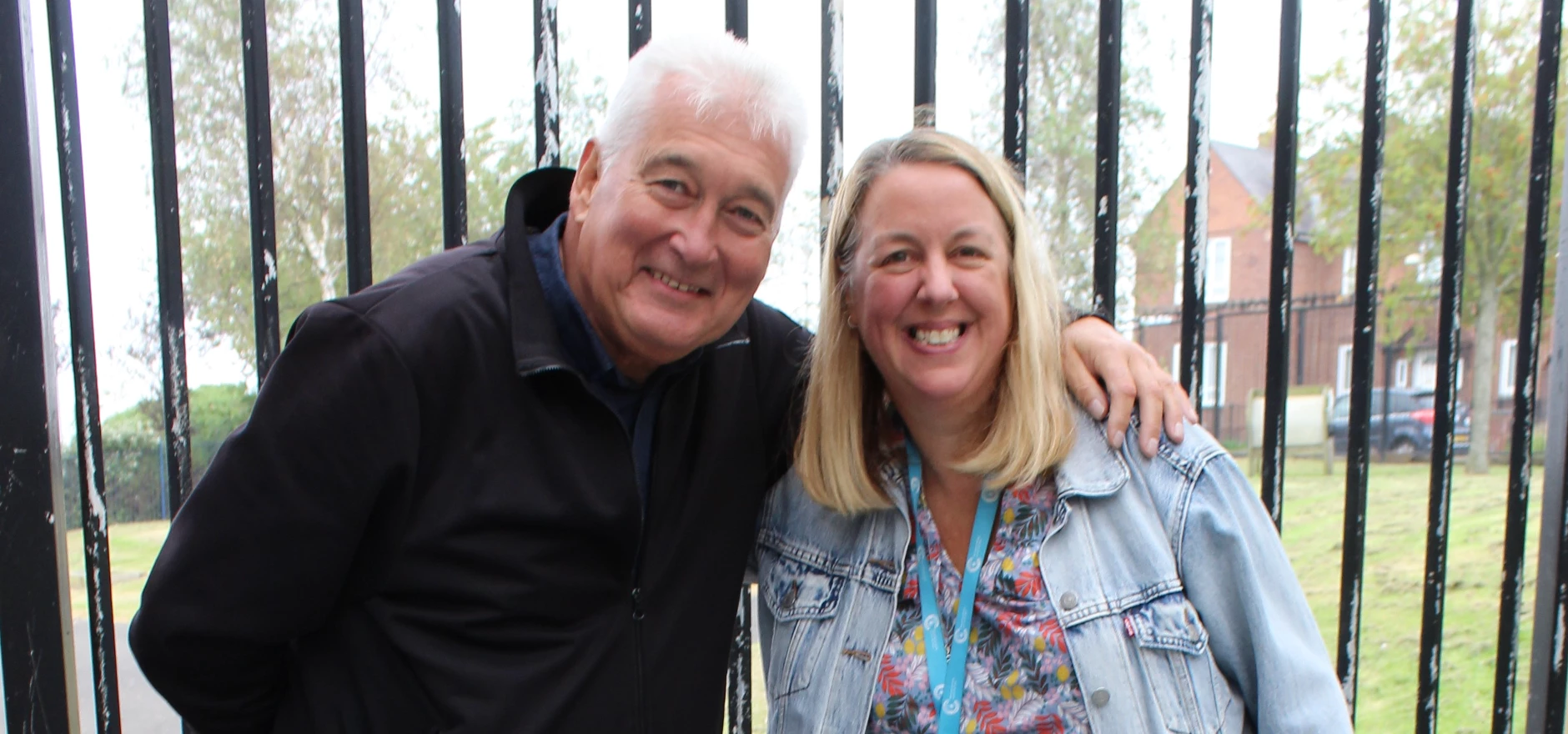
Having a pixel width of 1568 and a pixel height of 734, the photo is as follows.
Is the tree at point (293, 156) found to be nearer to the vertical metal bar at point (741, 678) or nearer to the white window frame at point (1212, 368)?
the vertical metal bar at point (741, 678)

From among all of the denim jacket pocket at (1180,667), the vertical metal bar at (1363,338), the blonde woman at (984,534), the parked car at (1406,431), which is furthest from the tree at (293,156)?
the parked car at (1406,431)

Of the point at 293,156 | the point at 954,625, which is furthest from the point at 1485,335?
the point at 293,156

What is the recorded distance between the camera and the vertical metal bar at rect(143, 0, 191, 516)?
1.69 m

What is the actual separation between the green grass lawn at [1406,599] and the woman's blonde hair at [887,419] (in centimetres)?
122

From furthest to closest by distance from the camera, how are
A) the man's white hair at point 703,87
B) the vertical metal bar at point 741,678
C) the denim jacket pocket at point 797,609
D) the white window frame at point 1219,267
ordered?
the white window frame at point 1219,267 < the vertical metal bar at point 741,678 < the denim jacket pocket at point 797,609 < the man's white hair at point 703,87

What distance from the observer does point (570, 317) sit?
157 cm

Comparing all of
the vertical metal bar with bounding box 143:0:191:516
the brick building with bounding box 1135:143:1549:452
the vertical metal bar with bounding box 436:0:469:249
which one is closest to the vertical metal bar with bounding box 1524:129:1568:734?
the brick building with bounding box 1135:143:1549:452

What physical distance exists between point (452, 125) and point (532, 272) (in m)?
0.43

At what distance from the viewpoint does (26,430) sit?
5.64 ft

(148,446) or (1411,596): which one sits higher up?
(148,446)

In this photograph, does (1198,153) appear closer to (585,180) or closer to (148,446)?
(585,180)

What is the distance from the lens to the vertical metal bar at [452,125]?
69.1 inches

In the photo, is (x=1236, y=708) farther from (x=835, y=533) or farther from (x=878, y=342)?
(x=878, y=342)

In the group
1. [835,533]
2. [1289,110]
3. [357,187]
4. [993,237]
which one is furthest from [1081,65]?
[357,187]
